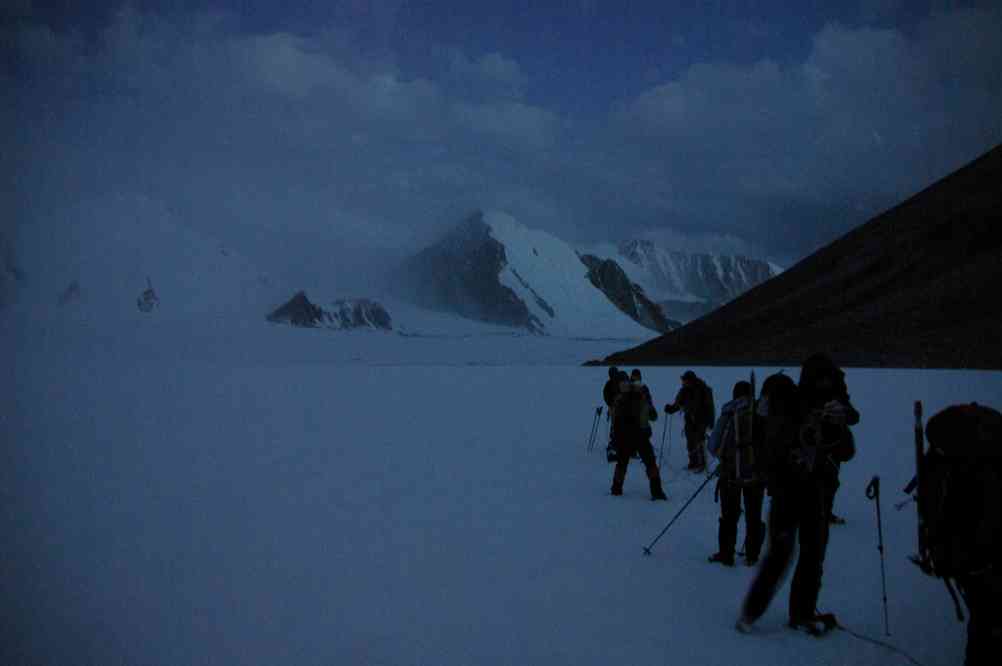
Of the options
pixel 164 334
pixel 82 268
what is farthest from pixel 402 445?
pixel 82 268

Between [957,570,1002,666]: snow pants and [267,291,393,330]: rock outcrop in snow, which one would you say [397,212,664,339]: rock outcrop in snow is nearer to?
[267,291,393,330]: rock outcrop in snow

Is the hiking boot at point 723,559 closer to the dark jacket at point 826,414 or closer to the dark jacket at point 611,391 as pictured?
the dark jacket at point 826,414

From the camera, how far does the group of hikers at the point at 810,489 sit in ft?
10.7

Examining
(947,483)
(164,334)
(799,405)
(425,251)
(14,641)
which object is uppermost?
(425,251)

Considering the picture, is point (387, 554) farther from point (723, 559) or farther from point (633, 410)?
point (633, 410)

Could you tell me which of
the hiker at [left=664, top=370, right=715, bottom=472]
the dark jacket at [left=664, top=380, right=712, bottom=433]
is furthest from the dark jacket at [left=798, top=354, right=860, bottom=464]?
the dark jacket at [left=664, top=380, right=712, bottom=433]

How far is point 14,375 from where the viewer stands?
26906 millimetres

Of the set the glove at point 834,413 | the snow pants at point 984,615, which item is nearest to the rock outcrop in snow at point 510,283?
the glove at point 834,413

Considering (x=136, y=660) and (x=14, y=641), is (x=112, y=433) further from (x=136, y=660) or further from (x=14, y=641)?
Result: (x=136, y=660)

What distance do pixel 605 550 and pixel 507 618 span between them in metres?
2.16

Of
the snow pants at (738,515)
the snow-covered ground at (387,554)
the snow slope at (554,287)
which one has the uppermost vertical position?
the snow slope at (554,287)

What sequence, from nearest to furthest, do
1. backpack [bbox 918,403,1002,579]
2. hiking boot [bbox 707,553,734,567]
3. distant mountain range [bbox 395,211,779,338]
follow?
backpack [bbox 918,403,1002,579] → hiking boot [bbox 707,553,734,567] → distant mountain range [bbox 395,211,779,338]

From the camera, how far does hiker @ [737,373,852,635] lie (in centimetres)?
448

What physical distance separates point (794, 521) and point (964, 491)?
1.40 meters
